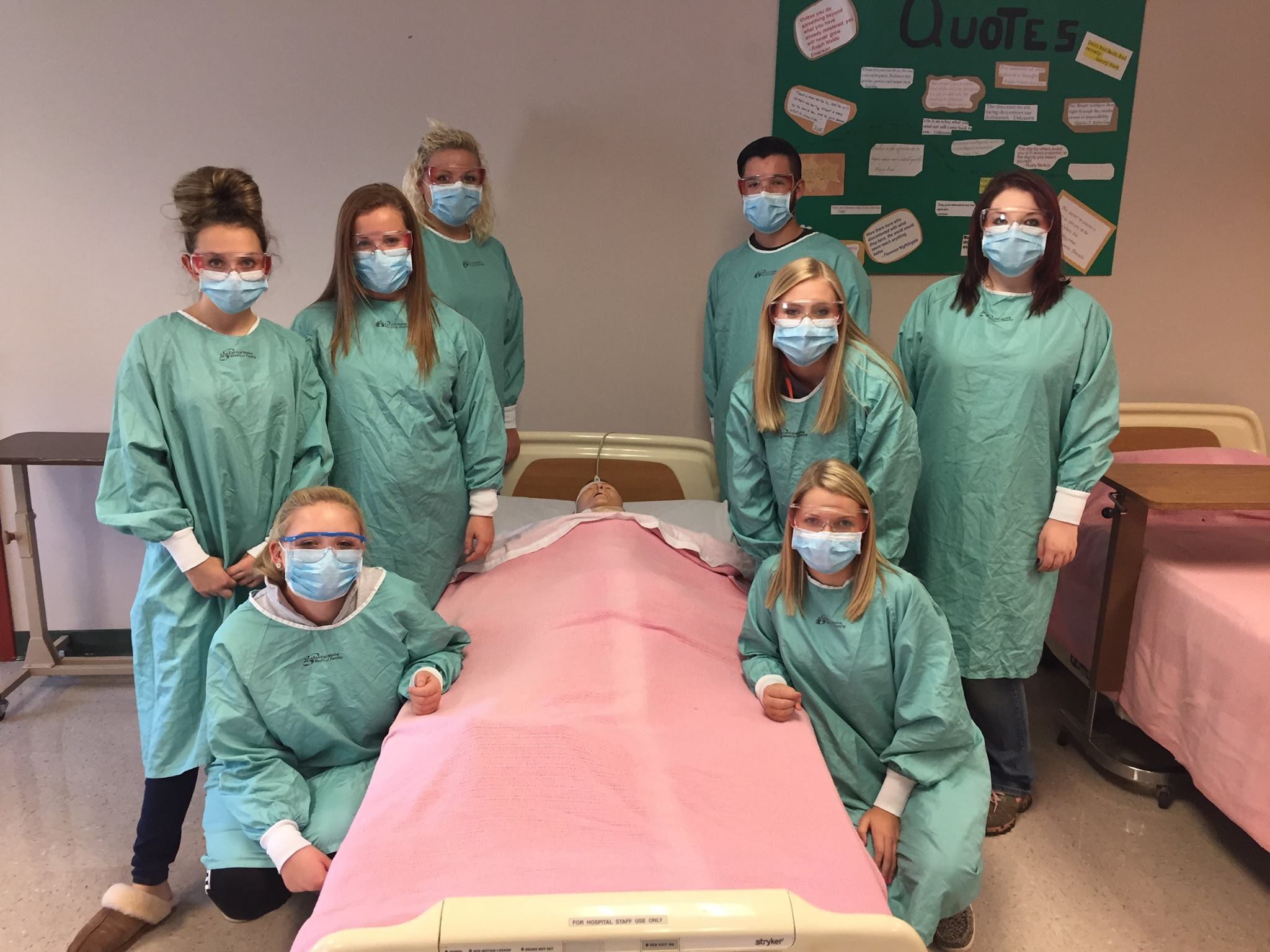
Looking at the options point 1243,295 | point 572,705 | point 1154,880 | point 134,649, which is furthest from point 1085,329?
point 134,649

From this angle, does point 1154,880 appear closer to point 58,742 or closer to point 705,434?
point 705,434

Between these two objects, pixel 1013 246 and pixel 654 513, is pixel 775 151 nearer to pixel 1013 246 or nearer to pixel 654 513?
pixel 1013 246

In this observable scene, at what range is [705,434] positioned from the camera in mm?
3559

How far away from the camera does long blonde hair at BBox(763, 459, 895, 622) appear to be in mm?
1951

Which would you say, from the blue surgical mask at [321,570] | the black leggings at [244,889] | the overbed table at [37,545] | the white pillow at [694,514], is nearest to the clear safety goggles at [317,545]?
the blue surgical mask at [321,570]

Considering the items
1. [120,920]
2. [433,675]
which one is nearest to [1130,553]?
[433,675]

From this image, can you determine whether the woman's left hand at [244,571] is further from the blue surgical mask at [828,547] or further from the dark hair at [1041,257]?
the dark hair at [1041,257]

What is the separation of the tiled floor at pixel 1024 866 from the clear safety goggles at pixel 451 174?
5.85 ft

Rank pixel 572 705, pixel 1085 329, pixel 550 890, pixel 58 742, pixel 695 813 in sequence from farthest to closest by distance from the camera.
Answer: pixel 58 742, pixel 1085 329, pixel 572 705, pixel 695 813, pixel 550 890

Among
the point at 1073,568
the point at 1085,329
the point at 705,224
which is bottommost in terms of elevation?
the point at 1073,568

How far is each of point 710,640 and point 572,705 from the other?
45cm

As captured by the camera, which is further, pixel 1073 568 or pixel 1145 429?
pixel 1145 429

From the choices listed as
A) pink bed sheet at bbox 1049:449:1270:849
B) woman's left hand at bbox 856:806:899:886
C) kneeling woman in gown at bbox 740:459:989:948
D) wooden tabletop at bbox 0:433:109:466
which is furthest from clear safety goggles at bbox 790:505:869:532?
wooden tabletop at bbox 0:433:109:466

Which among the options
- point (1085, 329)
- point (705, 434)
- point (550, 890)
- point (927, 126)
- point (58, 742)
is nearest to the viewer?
point (550, 890)
